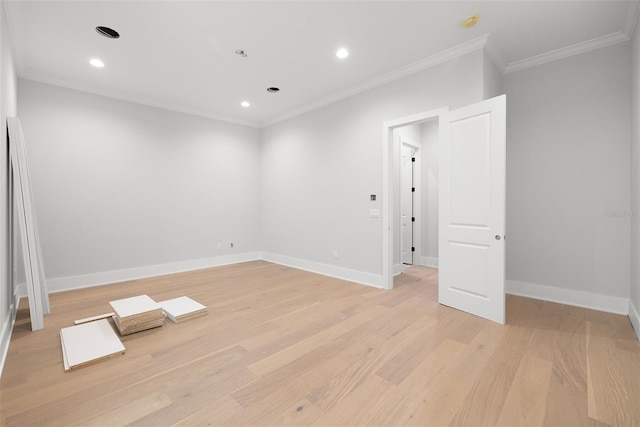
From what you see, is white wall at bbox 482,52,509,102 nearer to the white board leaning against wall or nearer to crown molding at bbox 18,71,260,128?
crown molding at bbox 18,71,260,128

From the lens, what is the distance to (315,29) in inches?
120

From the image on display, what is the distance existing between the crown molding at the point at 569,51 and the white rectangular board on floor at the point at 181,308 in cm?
500

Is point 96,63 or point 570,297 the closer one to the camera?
point 570,297

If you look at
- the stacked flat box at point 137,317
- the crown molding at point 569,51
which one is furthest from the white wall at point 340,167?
the stacked flat box at point 137,317

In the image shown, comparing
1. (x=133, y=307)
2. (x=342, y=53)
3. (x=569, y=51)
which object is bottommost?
(x=133, y=307)

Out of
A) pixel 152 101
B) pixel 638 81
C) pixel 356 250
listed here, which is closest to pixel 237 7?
pixel 152 101

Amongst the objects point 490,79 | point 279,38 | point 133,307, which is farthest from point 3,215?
point 490,79

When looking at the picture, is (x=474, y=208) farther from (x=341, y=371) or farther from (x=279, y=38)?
(x=279, y=38)

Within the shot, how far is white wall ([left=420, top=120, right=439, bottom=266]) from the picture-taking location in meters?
5.80

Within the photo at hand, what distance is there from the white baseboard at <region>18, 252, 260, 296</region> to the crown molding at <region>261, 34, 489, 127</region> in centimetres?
340

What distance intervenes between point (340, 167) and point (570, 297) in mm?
3537

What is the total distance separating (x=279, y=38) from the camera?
321 centimetres

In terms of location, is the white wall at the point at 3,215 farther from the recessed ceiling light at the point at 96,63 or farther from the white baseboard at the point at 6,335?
the recessed ceiling light at the point at 96,63

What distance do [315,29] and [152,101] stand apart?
11.5 ft
